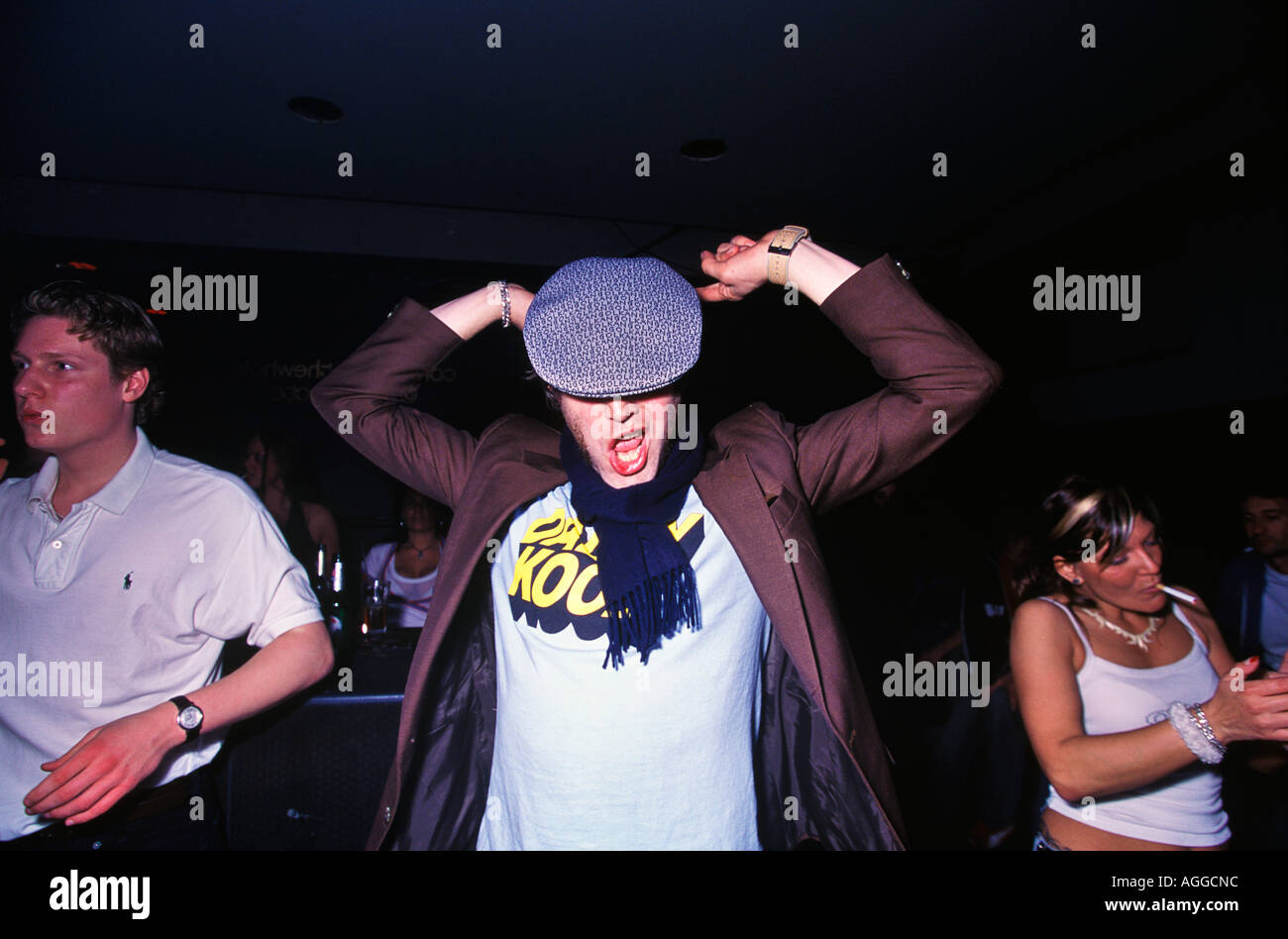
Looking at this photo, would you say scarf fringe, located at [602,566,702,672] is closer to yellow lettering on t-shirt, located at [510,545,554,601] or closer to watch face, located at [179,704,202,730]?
yellow lettering on t-shirt, located at [510,545,554,601]

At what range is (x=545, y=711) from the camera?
1.19 metres

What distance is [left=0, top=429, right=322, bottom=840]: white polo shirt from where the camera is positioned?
1.38 metres

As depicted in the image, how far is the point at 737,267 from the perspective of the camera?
132 cm

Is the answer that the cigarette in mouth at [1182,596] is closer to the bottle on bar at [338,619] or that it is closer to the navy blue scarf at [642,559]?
the navy blue scarf at [642,559]

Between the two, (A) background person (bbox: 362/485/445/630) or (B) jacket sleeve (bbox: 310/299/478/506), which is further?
(A) background person (bbox: 362/485/445/630)

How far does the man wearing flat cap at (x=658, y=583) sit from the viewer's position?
1.16 m

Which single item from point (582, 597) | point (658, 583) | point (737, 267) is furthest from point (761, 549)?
point (737, 267)

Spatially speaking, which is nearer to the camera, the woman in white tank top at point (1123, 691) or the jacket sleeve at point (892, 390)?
the jacket sleeve at point (892, 390)

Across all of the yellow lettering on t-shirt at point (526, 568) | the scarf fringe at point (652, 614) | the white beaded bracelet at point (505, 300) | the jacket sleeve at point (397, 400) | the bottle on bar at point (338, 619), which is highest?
the white beaded bracelet at point (505, 300)

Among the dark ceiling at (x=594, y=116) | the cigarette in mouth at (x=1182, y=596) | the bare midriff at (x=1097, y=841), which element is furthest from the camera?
the dark ceiling at (x=594, y=116)

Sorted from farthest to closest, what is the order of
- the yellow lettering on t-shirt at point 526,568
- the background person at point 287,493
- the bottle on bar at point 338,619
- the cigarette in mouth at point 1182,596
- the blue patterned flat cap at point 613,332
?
1. the background person at point 287,493
2. the bottle on bar at point 338,619
3. the cigarette in mouth at point 1182,596
4. the yellow lettering on t-shirt at point 526,568
5. the blue patterned flat cap at point 613,332

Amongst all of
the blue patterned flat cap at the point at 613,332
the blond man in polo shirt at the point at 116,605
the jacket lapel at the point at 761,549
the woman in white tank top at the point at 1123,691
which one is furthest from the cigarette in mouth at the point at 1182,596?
the blond man in polo shirt at the point at 116,605

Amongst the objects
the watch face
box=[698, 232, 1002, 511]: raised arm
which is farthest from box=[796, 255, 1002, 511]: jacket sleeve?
the watch face

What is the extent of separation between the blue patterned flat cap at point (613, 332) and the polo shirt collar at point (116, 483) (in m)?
0.98
